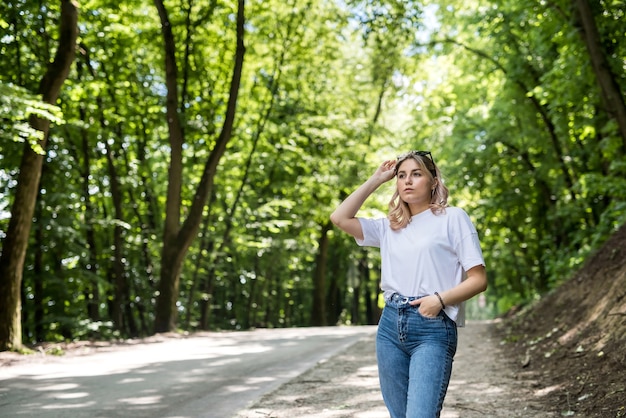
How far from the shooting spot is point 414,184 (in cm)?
365

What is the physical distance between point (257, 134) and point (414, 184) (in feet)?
63.3

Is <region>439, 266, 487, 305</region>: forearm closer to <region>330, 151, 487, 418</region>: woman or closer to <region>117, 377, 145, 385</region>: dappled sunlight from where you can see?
<region>330, 151, 487, 418</region>: woman

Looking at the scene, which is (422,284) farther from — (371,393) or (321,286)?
(321,286)

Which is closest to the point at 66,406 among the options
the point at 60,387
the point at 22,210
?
the point at 60,387

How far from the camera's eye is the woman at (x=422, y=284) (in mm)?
3359

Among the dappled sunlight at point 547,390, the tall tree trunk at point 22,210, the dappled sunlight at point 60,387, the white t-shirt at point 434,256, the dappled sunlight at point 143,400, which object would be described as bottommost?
the dappled sunlight at point 547,390

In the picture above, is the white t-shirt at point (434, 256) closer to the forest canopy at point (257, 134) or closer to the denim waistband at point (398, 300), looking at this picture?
the denim waistband at point (398, 300)

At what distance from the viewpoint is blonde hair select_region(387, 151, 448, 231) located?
143 inches

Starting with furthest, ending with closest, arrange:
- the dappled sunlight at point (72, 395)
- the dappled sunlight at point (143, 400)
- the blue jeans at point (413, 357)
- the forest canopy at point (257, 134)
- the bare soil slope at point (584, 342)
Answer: the forest canopy at point (257, 134)
the dappled sunlight at point (72, 395)
the dappled sunlight at point (143, 400)
the bare soil slope at point (584, 342)
the blue jeans at point (413, 357)

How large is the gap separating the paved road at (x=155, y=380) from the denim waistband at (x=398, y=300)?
3.55 m

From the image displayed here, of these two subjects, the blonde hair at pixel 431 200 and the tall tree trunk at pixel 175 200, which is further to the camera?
the tall tree trunk at pixel 175 200

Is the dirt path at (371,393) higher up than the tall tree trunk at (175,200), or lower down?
lower down

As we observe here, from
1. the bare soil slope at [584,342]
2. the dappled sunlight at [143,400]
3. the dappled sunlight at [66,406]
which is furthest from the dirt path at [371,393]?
the dappled sunlight at [66,406]

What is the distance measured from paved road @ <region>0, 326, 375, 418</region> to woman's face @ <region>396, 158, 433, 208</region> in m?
3.75
